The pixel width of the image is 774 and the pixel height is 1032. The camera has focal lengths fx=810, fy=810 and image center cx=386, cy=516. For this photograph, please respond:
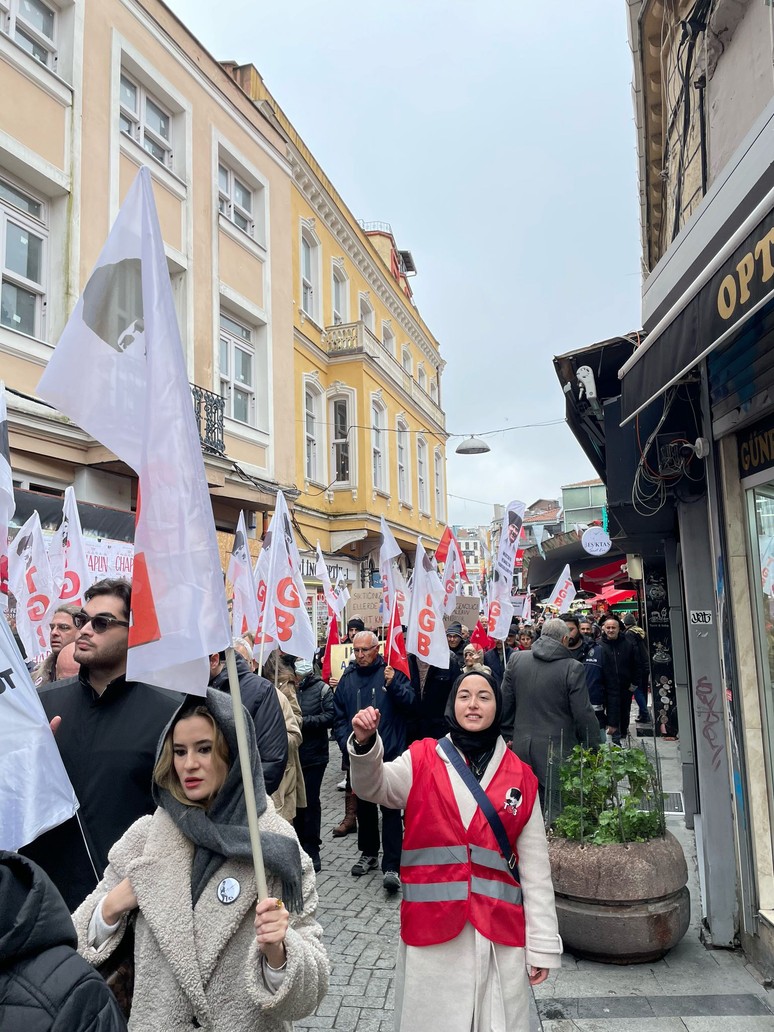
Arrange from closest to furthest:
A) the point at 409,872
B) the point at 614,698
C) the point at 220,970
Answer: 1. the point at 220,970
2. the point at 409,872
3. the point at 614,698

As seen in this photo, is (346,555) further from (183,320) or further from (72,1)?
(72,1)

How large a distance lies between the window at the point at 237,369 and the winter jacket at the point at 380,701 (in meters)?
10.3

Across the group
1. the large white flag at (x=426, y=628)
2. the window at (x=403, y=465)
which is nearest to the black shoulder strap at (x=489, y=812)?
the large white flag at (x=426, y=628)

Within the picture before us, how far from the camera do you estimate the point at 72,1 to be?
41.7ft

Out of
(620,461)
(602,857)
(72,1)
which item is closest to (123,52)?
(72,1)

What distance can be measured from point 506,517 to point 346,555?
11397 mm

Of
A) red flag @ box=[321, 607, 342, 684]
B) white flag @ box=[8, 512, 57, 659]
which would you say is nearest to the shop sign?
white flag @ box=[8, 512, 57, 659]

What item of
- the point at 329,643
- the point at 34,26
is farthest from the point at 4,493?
the point at 34,26

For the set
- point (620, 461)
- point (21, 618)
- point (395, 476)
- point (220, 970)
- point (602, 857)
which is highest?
point (395, 476)

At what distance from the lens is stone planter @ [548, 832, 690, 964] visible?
15.2ft

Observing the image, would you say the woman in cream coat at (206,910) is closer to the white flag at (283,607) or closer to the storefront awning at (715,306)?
the storefront awning at (715,306)

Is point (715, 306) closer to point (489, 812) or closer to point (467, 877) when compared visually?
point (489, 812)

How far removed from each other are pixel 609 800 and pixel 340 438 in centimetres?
1981

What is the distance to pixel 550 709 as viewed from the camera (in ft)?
21.7
